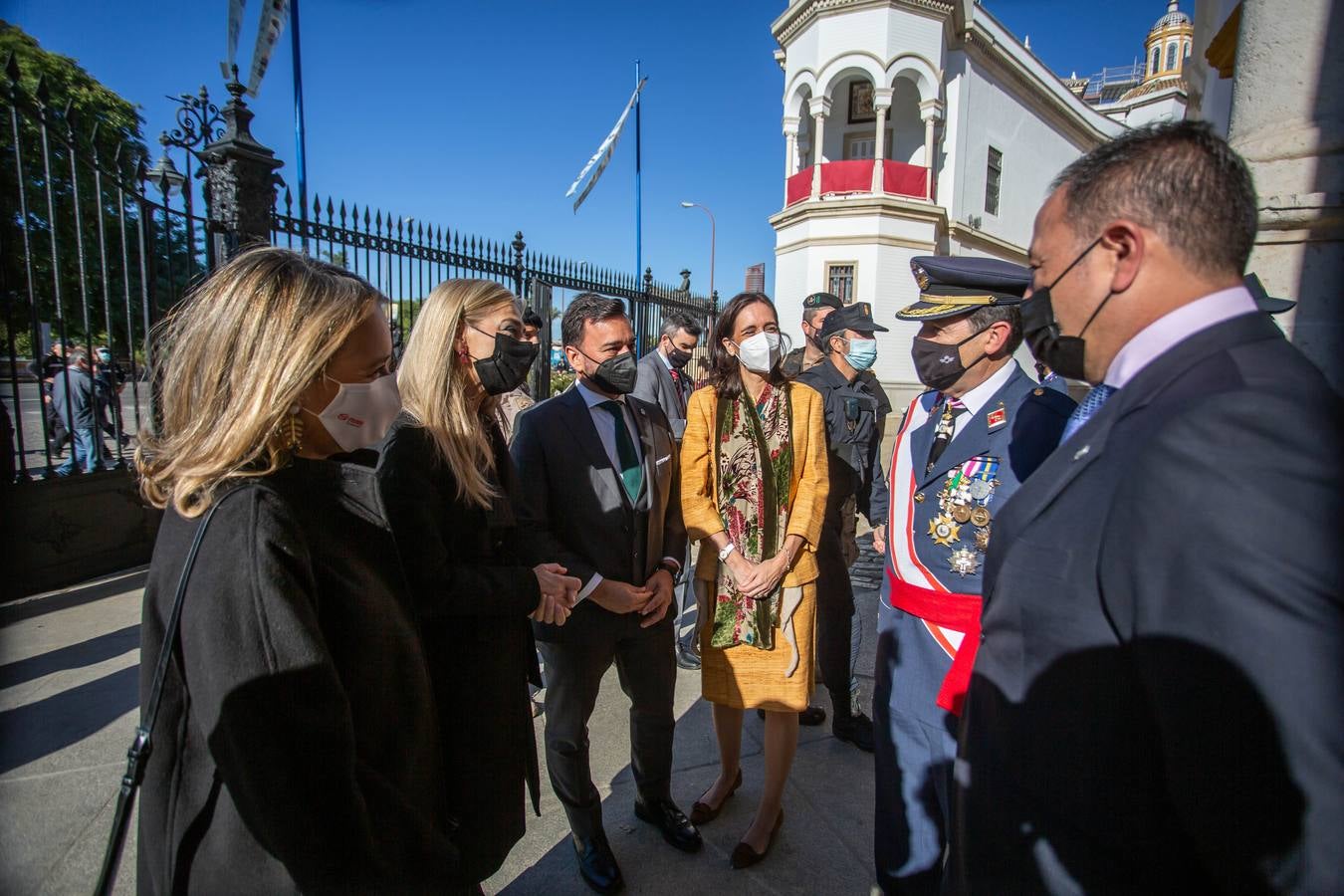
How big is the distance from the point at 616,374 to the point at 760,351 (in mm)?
594

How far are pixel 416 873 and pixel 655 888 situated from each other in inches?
52.9

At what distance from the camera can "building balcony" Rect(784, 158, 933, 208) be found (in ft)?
65.2

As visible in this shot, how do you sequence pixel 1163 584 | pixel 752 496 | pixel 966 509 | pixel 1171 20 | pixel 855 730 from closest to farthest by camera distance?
pixel 1163 584
pixel 966 509
pixel 752 496
pixel 855 730
pixel 1171 20

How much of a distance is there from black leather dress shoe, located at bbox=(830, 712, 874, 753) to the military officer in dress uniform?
3.55 feet

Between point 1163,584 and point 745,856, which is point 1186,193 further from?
point 745,856

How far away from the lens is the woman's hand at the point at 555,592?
2.09 m

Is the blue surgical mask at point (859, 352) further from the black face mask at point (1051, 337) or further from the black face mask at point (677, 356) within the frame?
the black face mask at point (1051, 337)

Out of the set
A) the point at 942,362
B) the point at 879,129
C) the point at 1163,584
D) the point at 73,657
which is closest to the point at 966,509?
the point at 942,362

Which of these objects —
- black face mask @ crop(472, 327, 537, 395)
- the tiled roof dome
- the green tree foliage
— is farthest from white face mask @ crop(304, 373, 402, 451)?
the tiled roof dome

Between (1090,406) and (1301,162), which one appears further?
(1301,162)

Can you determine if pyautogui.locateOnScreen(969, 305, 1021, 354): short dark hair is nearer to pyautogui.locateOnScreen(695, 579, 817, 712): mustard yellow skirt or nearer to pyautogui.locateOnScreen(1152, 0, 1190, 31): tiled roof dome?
pyautogui.locateOnScreen(695, 579, 817, 712): mustard yellow skirt

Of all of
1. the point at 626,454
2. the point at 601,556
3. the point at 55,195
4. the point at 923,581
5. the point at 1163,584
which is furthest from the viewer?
the point at 55,195

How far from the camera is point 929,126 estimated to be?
2034 centimetres

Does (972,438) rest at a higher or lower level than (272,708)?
higher
